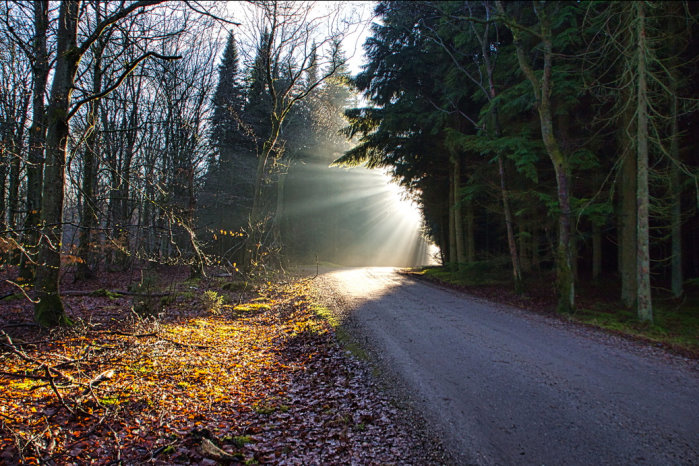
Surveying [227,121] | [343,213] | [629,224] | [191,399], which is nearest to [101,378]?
[191,399]

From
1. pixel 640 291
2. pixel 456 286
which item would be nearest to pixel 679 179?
pixel 640 291

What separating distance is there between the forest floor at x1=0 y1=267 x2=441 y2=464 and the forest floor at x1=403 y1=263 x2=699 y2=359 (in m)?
5.90

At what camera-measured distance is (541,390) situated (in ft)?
14.2

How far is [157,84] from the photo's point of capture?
1786 centimetres

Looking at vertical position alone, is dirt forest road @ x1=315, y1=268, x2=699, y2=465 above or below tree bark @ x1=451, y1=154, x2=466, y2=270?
below

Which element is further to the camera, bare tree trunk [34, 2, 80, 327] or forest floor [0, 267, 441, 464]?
bare tree trunk [34, 2, 80, 327]

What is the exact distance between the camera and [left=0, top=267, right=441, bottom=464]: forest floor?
3105mm

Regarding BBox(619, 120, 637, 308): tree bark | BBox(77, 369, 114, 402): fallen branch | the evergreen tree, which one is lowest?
BBox(77, 369, 114, 402): fallen branch

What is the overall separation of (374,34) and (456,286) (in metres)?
12.5

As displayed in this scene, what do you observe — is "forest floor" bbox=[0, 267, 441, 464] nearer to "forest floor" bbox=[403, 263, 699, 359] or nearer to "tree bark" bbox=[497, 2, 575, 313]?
"forest floor" bbox=[403, 263, 699, 359]

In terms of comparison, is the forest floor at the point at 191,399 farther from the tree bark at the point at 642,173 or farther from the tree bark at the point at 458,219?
the tree bark at the point at 458,219

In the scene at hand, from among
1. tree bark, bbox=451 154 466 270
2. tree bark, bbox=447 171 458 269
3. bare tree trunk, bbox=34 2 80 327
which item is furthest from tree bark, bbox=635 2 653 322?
Result: bare tree trunk, bbox=34 2 80 327

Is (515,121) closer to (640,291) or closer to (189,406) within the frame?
(640,291)

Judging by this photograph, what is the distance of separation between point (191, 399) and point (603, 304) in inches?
449
